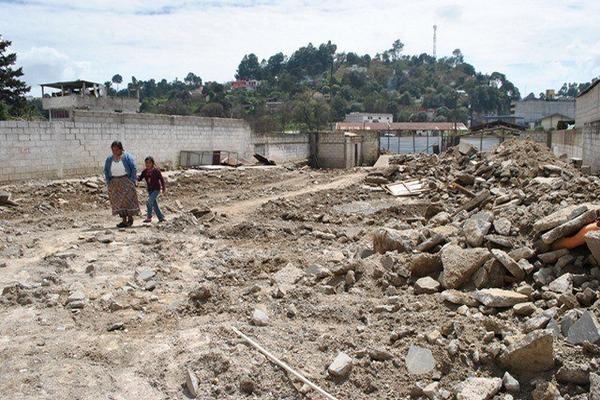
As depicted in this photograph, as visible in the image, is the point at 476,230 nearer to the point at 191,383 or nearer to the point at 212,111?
the point at 191,383

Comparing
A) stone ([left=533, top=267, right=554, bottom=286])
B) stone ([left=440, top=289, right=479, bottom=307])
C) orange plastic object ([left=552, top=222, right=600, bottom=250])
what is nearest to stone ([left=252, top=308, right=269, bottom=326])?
stone ([left=440, top=289, right=479, bottom=307])

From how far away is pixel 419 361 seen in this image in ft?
12.4

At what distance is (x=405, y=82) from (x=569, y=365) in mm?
138375

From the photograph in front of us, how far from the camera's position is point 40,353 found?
3875 mm

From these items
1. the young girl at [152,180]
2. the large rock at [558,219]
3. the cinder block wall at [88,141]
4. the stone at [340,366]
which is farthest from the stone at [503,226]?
the cinder block wall at [88,141]

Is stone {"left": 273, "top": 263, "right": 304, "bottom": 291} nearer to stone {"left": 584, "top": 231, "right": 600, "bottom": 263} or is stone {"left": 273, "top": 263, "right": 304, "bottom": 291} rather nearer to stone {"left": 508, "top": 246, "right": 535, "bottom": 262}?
stone {"left": 508, "top": 246, "right": 535, "bottom": 262}

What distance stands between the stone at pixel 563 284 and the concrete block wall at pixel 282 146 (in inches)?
761

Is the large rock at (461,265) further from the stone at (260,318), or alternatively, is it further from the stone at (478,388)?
the stone at (260,318)

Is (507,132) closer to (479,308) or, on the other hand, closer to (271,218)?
(271,218)

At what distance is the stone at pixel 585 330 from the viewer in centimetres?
361

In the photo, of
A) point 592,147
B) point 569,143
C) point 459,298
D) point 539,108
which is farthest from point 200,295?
point 539,108

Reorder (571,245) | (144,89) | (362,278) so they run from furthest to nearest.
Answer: (144,89) → (362,278) → (571,245)

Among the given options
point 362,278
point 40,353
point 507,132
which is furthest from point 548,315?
point 507,132

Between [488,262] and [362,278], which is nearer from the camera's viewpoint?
[488,262]
